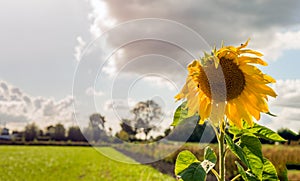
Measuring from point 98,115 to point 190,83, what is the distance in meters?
0.43

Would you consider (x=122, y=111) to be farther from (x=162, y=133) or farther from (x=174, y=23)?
(x=174, y=23)

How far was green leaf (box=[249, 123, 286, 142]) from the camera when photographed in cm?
93

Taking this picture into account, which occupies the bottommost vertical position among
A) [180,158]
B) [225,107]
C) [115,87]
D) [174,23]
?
[180,158]

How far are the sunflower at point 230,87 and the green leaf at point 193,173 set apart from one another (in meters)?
0.14

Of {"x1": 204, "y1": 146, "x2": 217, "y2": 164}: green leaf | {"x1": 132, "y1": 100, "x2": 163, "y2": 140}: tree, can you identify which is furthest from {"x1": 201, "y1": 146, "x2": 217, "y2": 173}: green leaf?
{"x1": 132, "y1": 100, "x2": 163, "y2": 140}: tree

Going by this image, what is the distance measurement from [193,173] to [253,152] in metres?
0.15

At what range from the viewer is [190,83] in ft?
3.13

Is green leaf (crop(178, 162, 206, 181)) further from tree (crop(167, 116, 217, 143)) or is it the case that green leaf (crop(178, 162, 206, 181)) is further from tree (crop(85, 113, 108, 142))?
tree (crop(85, 113, 108, 142))

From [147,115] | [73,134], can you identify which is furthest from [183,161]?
[73,134]

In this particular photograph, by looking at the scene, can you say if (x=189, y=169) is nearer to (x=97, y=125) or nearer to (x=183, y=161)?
(x=183, y=161)

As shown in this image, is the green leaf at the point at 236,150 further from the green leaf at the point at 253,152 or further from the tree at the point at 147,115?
the tree at the point at 147,115

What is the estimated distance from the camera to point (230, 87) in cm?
95

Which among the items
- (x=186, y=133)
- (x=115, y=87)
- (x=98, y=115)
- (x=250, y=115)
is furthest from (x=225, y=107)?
(x=98, y=115)

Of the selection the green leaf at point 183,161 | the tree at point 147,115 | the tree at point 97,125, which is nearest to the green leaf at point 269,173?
the green leaf at point 183,161
